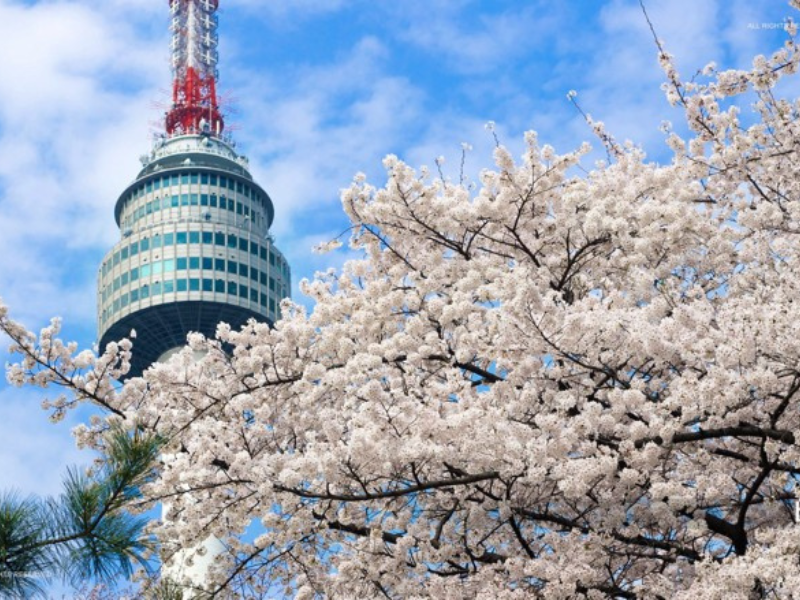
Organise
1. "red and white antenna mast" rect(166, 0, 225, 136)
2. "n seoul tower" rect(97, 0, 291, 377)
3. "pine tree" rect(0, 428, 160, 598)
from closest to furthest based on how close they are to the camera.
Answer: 1. "pine tree" rect(0, 428, 160, 598)
2. "n seoul tower" rect(97, 0, 291, 377)
3. "red and white antenna mast" rect(166, 0, 225, 136)

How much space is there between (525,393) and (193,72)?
99.7 meters

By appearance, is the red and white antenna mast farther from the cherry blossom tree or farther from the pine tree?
the pine tree

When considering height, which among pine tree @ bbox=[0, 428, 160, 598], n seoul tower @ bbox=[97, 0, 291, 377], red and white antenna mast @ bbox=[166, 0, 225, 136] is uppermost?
red and white antenna mast @ bbox=[166, 0, 225, 136]

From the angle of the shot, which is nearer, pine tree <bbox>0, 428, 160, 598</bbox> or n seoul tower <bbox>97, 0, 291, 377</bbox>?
pine tree <bbox>0, 428, 160, 598</bbox>

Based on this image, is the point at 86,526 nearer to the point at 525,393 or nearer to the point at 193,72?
the point at 525,393

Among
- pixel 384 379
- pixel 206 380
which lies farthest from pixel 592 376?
pixel 206 380

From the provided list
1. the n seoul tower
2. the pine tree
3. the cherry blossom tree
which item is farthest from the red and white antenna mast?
the pine tree

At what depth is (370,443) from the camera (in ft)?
A: 33.1

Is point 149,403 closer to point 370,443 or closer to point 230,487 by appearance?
point 230,487

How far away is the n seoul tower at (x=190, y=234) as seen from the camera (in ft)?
334

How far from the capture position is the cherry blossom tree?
996cm

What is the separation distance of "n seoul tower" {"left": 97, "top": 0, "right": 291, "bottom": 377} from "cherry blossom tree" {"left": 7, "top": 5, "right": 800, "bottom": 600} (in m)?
87.5

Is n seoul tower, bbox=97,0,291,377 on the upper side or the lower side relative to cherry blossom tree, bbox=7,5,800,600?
upper

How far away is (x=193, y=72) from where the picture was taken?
105938 mm
